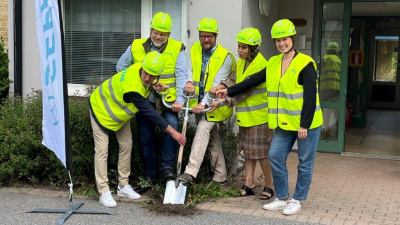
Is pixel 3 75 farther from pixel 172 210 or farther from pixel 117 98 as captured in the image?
pixel 172 210

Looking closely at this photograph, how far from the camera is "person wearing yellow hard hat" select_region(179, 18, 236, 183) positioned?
628cm

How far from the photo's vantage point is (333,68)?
868cm

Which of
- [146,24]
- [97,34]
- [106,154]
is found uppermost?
[146,24]

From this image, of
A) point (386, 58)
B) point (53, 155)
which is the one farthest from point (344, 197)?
point (386, 58)

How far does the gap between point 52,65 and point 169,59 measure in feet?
4.40

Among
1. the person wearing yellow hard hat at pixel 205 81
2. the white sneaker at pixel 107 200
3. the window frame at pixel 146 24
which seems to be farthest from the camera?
the window frame at pixel 146 24

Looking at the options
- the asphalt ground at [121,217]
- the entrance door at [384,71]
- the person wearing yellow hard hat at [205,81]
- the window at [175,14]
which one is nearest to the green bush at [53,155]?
the person wearing yellow hard hat at [205,81]

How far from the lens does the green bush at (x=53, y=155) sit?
6.65 meters

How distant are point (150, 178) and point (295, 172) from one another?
206 cm

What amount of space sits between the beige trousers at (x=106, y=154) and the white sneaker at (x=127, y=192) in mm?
47

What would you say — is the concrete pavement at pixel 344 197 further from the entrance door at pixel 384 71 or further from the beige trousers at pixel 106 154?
the entrance door at pixel 384 71

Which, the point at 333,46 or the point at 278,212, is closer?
the point at 278,212

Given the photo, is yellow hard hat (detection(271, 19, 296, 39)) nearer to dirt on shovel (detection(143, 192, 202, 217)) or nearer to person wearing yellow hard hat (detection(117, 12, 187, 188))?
person wearing yellow hard hat (detection(117, 12, 187, 188))

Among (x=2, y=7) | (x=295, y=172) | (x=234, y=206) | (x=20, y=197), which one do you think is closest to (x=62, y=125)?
(x=20, y=197)
